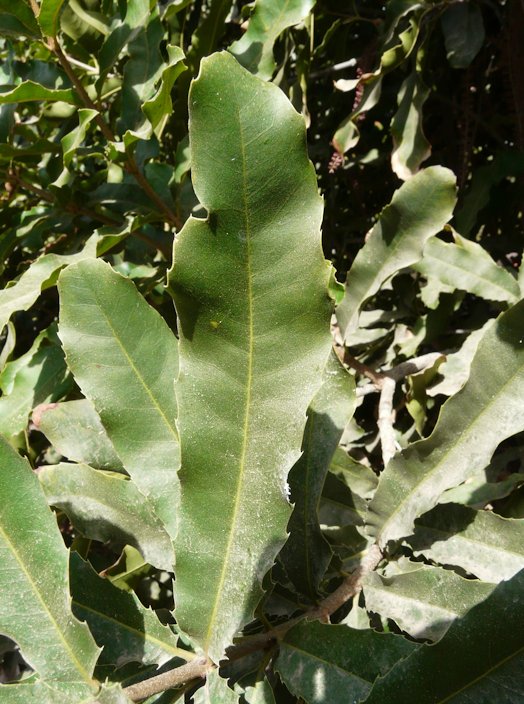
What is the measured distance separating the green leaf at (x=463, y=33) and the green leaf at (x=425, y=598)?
0.89 m

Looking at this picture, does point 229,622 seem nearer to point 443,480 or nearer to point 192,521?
point 192,521

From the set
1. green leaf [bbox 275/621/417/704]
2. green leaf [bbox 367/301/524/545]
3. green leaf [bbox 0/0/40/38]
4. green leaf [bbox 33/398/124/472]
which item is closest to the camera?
green leaf [bbox 275/621/417/704]

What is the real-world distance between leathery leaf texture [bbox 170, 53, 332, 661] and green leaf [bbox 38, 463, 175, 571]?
164 millimetres

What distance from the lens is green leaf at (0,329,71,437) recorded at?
43.2 inches

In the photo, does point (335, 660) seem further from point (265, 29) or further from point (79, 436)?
point (265, 29)

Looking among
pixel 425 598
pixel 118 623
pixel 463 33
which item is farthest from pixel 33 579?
pixel 463 33

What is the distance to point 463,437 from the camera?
32.7 inches

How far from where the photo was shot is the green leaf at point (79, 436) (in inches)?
37.7

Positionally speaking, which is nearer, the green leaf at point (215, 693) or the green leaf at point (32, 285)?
the green leaf at point (215, 693)

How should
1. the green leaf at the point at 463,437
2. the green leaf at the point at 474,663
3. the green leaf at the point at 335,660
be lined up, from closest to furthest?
the green leaf at the point at 474,663
the green leaf at the point at 335,660
the green leaf at the point at 463,437

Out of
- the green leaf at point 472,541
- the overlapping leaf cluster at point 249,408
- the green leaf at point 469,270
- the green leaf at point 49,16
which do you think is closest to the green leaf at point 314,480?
the overlapping leaf cluster at point 249,408

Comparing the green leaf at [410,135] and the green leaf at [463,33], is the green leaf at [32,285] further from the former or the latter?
the green leaf at [463,33]

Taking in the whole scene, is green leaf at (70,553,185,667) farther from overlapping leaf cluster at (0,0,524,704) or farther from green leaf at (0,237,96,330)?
green leaf at (0,237,96,330)

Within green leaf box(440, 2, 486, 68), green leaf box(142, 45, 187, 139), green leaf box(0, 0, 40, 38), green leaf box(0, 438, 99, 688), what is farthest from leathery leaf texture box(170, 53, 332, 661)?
green leaf box(440, 2, 486, 68)
